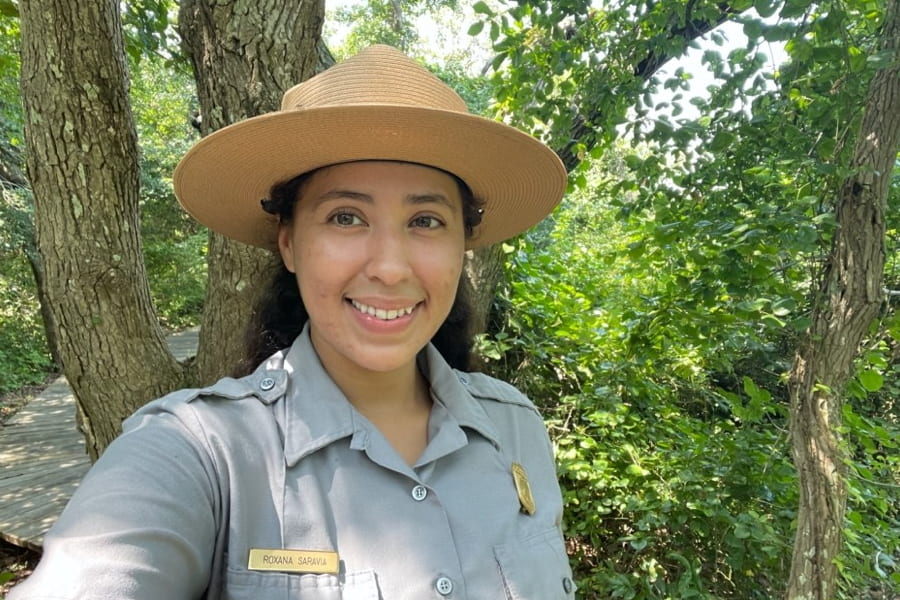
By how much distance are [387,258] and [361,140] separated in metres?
0.27

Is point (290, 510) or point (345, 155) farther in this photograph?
point (345, 155)

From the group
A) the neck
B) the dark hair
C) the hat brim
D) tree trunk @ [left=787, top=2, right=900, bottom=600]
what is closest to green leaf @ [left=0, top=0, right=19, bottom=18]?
the hat brim

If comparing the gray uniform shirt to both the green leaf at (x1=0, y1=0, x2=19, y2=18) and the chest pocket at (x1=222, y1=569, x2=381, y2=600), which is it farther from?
Result: the green leaf at (x1=0, y1=0, x2=19, y2=18)

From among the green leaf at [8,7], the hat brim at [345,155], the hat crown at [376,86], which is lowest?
the hat brim at [345,155]

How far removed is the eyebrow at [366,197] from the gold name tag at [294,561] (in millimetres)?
748

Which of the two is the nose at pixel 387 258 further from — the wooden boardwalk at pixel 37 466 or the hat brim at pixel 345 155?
the wooden boardwalk at pixel 37 466

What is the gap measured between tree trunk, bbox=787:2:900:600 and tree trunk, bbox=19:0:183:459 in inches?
104

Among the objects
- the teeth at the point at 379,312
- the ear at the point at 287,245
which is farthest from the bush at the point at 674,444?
the ear at the point at 287,245

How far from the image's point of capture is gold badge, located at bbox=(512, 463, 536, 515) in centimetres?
135

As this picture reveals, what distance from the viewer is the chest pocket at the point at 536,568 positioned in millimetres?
1178

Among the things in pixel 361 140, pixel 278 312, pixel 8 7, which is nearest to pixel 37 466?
pixel 8 7

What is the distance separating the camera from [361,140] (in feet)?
4.11

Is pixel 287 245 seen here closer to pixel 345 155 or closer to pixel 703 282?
pixel 345 155

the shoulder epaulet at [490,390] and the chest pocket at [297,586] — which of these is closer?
the chest pocket at [297,586]
